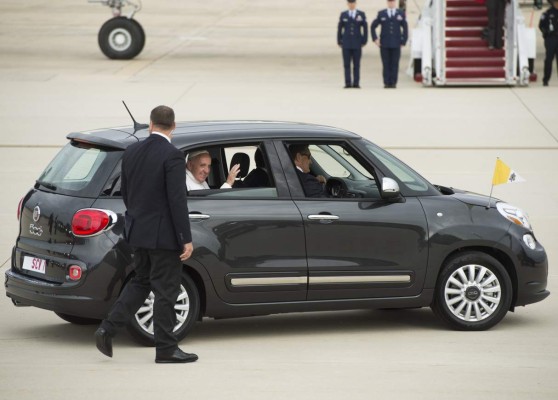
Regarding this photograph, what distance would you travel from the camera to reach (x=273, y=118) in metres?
21.5

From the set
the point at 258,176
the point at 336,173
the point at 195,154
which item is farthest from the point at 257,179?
the point at 336,173

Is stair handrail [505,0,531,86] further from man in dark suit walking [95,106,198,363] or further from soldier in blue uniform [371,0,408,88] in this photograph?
man in dark suit walking [95,106,198,363]

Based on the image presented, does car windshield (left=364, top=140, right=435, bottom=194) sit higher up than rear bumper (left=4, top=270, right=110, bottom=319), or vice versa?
car windshield (left=364, top=140, right=435, bottom=194)

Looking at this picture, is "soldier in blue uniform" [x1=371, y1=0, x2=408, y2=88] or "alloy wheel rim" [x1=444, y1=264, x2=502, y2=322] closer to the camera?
"alloy wheel rim" [x1=444, y1=264, x2=502, y2=322]

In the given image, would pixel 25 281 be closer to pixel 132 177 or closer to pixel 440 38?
pixel 132 177

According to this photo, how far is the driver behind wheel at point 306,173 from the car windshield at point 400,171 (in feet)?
1.39

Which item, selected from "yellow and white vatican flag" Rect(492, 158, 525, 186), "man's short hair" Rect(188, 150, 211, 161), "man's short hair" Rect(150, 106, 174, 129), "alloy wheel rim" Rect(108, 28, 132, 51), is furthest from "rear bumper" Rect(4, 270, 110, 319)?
"alloy wheel rim" Rect(108, 28, 132, 51)

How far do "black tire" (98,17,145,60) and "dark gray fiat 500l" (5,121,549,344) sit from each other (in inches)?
843

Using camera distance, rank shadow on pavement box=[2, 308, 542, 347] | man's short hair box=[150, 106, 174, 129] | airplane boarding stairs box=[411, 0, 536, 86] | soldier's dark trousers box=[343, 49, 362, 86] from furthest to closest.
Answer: airplane boarding stairs box=[411, 0, 536, 86] → soldier's dark trousers box=[343, 49, 362, 86] → shadow on pavement box=[2, 308, 542, 347] → man's short hair box=[150, 106, 174, 129]

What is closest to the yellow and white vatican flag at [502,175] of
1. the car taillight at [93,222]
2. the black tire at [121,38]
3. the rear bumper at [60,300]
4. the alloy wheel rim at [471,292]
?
the alloy wheel rim at [471,292]

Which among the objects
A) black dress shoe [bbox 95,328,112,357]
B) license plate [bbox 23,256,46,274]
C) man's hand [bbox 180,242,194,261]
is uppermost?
man's hand [bbox 180,242,194,261]

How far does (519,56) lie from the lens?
2619 cm

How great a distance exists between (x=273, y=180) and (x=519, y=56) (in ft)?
60.5

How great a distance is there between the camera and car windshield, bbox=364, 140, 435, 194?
8.95 m
